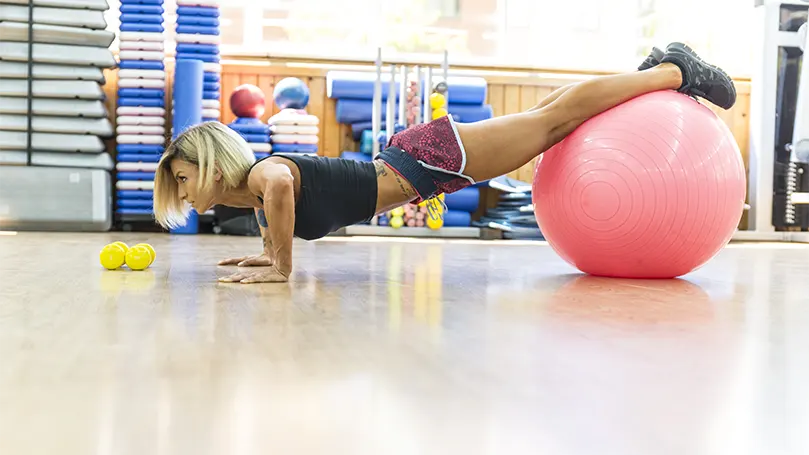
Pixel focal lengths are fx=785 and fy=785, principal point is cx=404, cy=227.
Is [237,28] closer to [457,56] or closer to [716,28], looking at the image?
[457,56]

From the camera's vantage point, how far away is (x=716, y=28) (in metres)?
7.59

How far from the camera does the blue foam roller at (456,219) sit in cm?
629

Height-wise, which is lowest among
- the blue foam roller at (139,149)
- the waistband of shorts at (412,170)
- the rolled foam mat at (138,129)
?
the waistband of shorts at (412,170)

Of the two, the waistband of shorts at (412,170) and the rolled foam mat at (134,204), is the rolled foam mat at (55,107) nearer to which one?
the rolled foam mat at (134,204)

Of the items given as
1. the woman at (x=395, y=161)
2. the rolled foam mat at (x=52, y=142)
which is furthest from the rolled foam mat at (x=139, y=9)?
the woman at (x=395, y=161)

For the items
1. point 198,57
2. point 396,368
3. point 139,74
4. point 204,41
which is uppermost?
point 204,41

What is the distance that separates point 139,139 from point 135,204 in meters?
0.49

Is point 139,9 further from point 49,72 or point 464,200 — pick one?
point 464,200

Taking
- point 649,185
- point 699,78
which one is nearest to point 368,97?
point 699,78

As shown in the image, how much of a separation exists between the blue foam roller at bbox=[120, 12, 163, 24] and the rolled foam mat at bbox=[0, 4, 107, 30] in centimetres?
16

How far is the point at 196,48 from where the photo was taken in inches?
236

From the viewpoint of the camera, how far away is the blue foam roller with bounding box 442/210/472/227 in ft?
20.6

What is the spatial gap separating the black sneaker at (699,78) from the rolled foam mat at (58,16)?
441cm

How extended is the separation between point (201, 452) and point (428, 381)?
42cm
